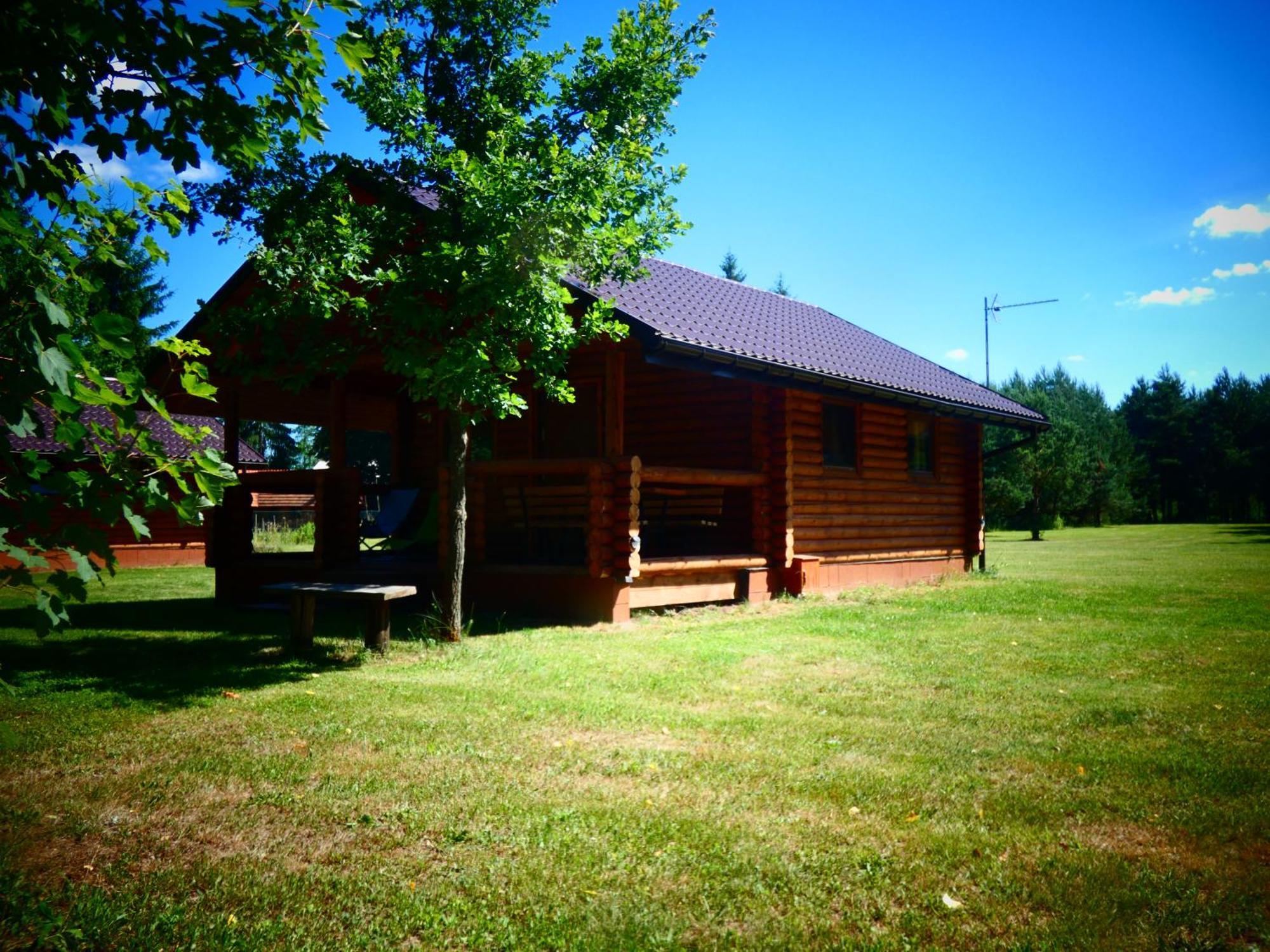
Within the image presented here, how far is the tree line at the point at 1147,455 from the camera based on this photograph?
44.5m

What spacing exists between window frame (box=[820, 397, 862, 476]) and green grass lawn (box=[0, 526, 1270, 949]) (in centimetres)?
568

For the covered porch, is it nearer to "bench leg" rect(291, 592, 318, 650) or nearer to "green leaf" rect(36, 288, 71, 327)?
"bench leg" rect(291, 592, 318, 650)

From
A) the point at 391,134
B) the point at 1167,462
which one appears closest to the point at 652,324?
the point at 391,134

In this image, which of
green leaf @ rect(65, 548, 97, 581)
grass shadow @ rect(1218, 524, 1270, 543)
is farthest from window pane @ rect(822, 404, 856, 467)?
grass shadow @ rect(1218, 524, 1270, 543)

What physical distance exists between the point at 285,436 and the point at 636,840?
55.7 meters

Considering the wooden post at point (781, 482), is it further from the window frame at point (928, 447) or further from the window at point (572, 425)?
the window frame at point (928, 447)

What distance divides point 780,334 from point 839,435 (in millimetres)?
1873

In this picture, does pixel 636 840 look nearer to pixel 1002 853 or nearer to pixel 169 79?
pixel 1002 853

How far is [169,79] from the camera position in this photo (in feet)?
8.84

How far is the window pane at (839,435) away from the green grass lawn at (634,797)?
19.3 ft

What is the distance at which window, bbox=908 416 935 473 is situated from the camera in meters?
15.2

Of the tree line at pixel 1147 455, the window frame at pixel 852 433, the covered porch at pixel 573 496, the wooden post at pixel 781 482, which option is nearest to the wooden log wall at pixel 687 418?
the covered porch at pixel 573 496

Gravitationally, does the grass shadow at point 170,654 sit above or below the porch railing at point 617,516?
below

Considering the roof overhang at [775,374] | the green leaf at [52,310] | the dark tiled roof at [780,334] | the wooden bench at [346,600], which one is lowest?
the wooden bench at [346,600]
